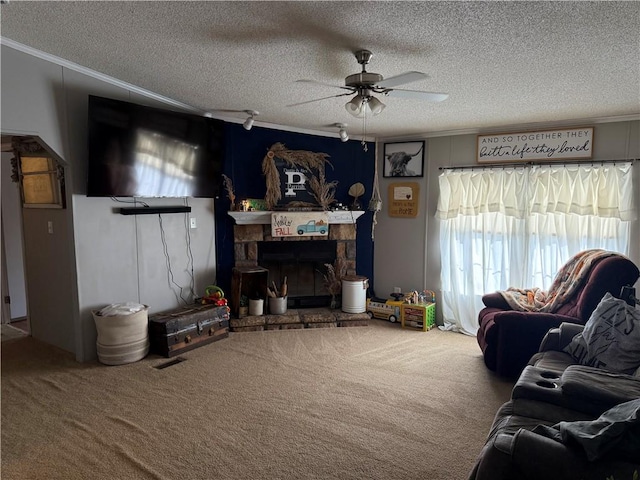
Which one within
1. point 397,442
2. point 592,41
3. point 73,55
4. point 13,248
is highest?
point 73,55

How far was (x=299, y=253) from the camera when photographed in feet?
16.8

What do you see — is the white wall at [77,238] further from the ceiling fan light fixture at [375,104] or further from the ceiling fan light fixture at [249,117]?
the ceiling fan light fixture at [375,104]

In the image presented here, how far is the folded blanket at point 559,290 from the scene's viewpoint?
133 inches

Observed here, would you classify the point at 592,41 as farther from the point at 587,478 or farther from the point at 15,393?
the point at 15,393

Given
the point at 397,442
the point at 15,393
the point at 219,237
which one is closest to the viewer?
the point at 397,442

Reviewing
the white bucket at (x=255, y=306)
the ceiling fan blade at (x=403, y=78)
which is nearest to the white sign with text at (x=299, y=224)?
the white bucket at (x=255, y=306)

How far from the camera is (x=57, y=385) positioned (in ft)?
10.4

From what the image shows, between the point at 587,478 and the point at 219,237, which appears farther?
the point at 219,237

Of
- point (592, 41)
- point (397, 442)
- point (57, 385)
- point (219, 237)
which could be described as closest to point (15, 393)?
point (57, 385)

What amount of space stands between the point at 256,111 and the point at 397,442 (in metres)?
3.24

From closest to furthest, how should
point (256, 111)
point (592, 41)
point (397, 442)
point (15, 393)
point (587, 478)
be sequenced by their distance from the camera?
point (587, 478) → point (592, 41) → point (397, 442) → point (15, 393) → point (256, 111)

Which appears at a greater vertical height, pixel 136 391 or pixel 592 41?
pixel 592 41

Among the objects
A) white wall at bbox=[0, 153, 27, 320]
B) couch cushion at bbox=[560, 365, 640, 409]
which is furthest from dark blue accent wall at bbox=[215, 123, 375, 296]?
couch cushion at bbox=[560, 365, 640, 409]

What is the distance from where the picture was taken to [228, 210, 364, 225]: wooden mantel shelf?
4742mm
